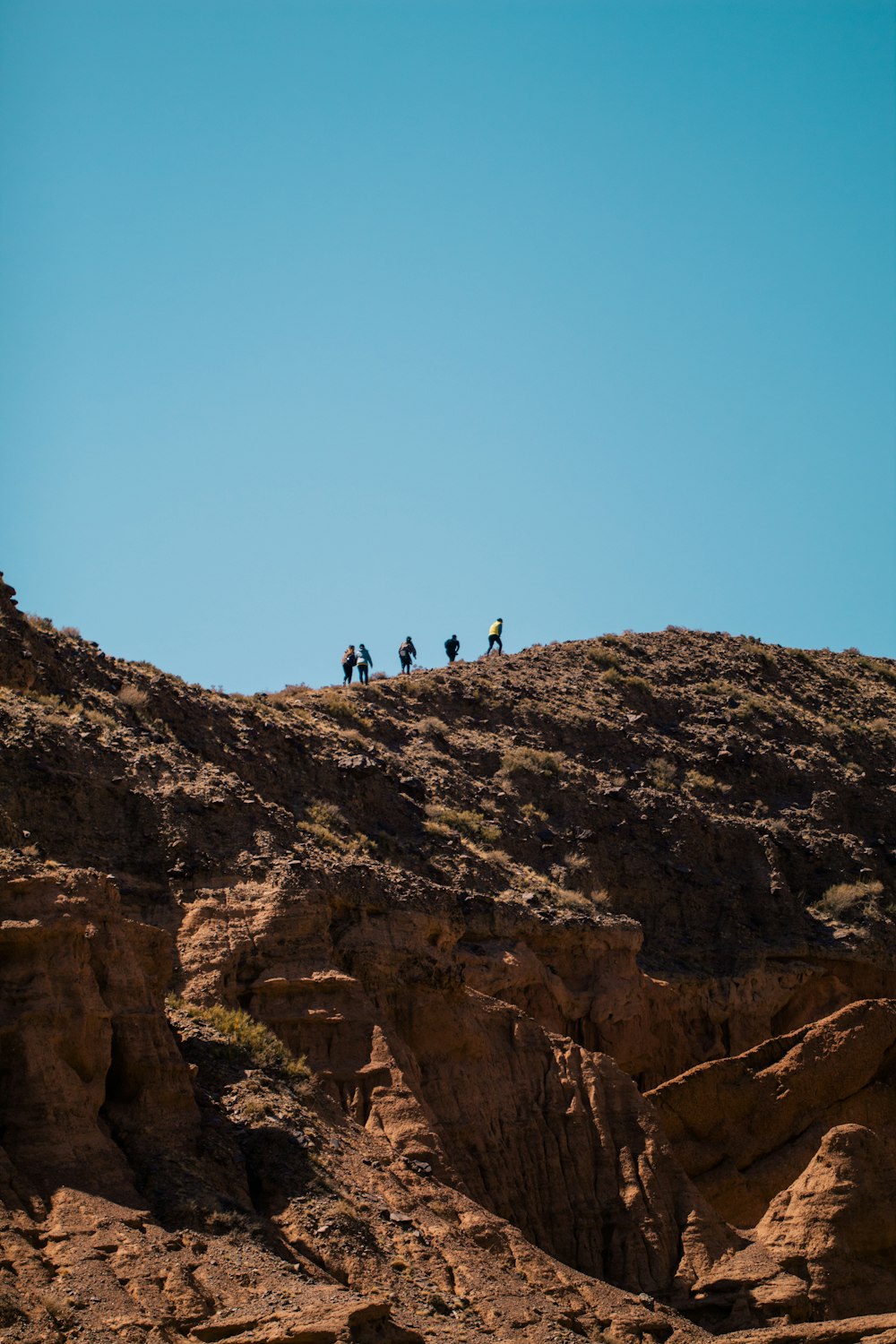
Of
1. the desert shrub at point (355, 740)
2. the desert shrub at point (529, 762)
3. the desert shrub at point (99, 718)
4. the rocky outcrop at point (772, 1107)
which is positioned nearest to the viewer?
the rocky outcrop at point (772, 1107)

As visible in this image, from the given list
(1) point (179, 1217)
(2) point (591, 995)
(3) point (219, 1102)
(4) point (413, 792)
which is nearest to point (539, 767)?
(4) point (413, 792)

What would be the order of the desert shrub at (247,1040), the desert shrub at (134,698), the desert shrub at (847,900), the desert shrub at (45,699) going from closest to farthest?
1. the desert shrub at (247,1040)
2. the desert shrub at (45,699)
3. the desert shrub at (134,698)
4. the desert shrub at (847,900)

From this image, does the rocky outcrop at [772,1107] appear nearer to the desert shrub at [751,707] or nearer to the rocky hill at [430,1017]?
the rocky hill at [430,1017]

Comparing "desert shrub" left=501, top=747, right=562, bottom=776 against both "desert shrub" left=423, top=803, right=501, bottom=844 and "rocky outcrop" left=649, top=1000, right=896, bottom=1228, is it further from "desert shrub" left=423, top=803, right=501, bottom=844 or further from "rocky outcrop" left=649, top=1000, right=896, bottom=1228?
"rocky outcrop" left=649, top=1000, right=896, bottom=1228

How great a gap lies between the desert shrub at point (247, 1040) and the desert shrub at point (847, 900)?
A: 1936cm

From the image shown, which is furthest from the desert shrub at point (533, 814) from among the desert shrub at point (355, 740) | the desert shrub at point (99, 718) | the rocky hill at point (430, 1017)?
the desert shrub at point (99, 718)

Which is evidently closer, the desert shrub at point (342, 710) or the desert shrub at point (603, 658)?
the desert shrub at point (342, 710)

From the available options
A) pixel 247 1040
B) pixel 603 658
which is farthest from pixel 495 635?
pixel 247 1040

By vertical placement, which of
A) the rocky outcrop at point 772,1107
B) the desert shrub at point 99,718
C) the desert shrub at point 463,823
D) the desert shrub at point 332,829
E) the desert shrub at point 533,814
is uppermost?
the desert shrub at point 99,718

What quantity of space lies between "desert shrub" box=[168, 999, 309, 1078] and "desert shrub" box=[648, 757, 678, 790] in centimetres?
2065

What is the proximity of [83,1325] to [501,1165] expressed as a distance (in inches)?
468

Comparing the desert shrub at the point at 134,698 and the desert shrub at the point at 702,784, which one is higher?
the desert shrub at the point at 134,698

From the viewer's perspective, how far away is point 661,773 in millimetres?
49312

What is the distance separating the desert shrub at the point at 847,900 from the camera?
1804 inches
